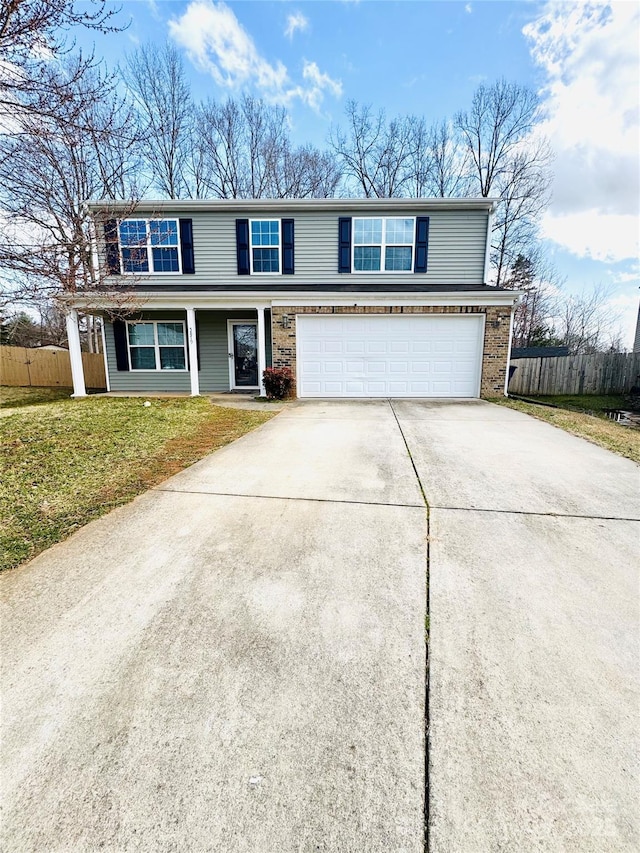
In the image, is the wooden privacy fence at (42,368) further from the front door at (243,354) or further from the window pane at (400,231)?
the window pane at (400,231)

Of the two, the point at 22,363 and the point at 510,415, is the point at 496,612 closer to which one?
the point at 510,415

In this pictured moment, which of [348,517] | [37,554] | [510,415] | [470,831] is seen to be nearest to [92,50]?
[37,554]

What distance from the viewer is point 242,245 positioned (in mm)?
11609

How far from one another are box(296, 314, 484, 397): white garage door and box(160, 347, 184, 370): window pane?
4.05m

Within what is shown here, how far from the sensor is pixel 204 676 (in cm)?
171

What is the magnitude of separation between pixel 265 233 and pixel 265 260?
0.75 m

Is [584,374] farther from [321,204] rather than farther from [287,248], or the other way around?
[287,248]

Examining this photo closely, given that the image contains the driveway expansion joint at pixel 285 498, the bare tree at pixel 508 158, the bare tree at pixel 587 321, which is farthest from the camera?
the bare tree at pixel 587 321

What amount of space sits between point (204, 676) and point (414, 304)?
9.90m

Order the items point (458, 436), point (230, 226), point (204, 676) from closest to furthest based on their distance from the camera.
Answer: point (204, 676), point (458, 436), point (230, 226)

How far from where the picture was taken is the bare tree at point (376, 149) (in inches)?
815

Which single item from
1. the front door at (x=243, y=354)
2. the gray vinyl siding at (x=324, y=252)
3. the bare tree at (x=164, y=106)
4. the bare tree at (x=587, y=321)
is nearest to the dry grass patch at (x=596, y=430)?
the gray vinyl siding at (x=324, y=252)

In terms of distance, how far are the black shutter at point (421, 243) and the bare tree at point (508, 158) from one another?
11393mm

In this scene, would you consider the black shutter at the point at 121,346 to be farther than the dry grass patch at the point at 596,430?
Yes
